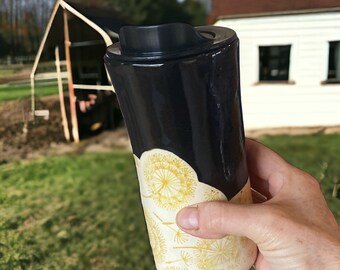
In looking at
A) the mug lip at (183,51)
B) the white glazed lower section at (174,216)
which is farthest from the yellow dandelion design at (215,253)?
the mug lip at (183,51)

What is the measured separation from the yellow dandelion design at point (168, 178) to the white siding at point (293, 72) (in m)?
0.35

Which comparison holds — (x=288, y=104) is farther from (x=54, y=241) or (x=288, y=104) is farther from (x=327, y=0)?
(x=54, y=241)

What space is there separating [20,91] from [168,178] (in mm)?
355

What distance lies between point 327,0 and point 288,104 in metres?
0.18

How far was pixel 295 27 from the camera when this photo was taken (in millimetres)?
734

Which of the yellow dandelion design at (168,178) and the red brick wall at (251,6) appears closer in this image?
the yellow dandelion design at (168,178)

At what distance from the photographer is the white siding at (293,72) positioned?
2.40 feet

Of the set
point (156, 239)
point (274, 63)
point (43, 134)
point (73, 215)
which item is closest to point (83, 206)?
point (73, 215)

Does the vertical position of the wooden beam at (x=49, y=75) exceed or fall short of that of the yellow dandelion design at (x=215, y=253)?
it exceeds it

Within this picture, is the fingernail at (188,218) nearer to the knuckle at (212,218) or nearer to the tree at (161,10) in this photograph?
the knuckle at (212,218)

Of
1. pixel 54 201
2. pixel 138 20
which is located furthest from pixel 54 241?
pixel 138 20

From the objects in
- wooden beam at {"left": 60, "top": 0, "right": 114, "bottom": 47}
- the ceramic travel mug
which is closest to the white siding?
wooden beam at {"left": 60, "top": 0, "right": 114, "bottom": 47}

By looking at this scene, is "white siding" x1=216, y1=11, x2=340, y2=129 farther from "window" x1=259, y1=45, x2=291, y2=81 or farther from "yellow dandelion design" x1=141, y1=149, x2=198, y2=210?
"yellow dandelion design" x1=141, y1=149, x2=198, y2=210

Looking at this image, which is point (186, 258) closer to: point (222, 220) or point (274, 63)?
point (222, 220)
